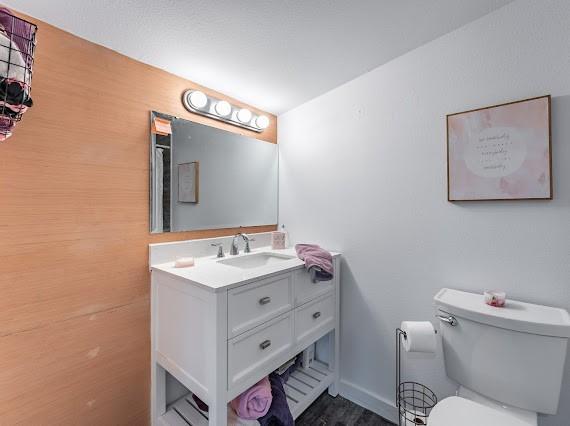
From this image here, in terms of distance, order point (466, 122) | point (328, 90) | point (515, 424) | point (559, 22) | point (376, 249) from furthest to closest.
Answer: point (328, 90)
point (376, 249)
point (466, 122)
point (559, 22)
point (515, 424)

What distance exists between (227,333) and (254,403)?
0.45 meters

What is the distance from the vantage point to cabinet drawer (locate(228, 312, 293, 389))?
111 cm

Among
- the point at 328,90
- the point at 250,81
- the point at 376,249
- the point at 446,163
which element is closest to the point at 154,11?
the point at 250,81

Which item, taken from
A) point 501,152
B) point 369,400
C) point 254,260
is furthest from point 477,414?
Answer: point 254,260

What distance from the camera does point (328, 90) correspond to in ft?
5.95

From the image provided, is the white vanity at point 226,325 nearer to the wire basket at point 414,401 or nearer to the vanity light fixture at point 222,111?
the wire basket at point 414,401

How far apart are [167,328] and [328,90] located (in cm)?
177

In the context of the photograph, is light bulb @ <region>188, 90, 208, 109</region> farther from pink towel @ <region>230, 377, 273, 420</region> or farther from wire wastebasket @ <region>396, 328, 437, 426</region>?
wire wastebasket @ <region>396, 328, 437, 426</region>

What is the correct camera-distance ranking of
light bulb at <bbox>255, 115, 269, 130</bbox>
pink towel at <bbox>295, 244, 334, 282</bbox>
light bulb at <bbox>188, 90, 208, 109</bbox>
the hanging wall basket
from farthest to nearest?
light bulb at <bbox>255, 115, 269, 130</bbox> < light bulb at <bbox>188, 90, 208, 109</bbox> < pink towel at <bbox>295, 244, 334, 282</bbox> < the hanging wall basket

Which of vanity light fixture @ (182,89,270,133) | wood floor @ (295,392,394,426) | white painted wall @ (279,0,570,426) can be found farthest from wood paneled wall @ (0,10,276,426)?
white painted wall @ (279,0,570,426)

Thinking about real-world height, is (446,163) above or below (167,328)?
above

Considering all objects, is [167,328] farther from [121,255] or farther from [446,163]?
[446,163]

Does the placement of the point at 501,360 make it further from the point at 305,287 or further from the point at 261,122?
the point at 261,122

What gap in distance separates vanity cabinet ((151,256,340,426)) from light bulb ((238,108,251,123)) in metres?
1.12
